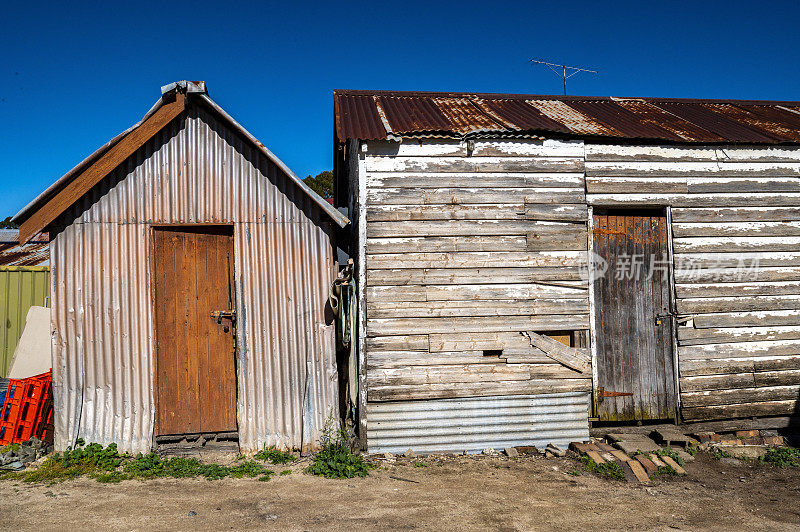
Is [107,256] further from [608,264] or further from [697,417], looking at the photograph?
[697,417]

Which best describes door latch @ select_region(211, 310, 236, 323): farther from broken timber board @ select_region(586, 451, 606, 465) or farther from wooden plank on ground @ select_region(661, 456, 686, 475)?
wooden plank on ground @ select_region(661, 456, 686, 475)

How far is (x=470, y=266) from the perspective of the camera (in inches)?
244

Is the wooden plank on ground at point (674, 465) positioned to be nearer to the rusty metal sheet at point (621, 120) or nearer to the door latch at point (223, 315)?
the rusty metal sheet at point (621, 120)

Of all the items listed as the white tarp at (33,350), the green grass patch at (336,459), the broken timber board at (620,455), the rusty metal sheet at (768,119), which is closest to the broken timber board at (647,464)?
the broken timber board at (620,455)

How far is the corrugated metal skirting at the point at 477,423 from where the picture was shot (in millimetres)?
6039

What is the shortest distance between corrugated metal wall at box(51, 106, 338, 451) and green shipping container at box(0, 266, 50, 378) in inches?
200

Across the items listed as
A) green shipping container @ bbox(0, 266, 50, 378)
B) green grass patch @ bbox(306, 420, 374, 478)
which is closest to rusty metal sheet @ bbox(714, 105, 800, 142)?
green grass patch @ bbox(306, 420, 374, 478)

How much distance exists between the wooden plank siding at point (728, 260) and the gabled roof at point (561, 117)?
0.89ft

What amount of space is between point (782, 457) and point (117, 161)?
8.35 metres

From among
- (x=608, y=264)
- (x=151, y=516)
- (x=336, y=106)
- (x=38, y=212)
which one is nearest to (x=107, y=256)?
(x=38, y=212)

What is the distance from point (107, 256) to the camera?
5.72 metres

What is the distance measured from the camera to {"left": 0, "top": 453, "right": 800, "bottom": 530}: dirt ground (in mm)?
4344

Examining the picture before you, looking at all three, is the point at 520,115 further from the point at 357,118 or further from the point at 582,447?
the point at 582,447

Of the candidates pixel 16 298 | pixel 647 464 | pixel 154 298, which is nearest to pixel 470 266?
pixel 647 464
